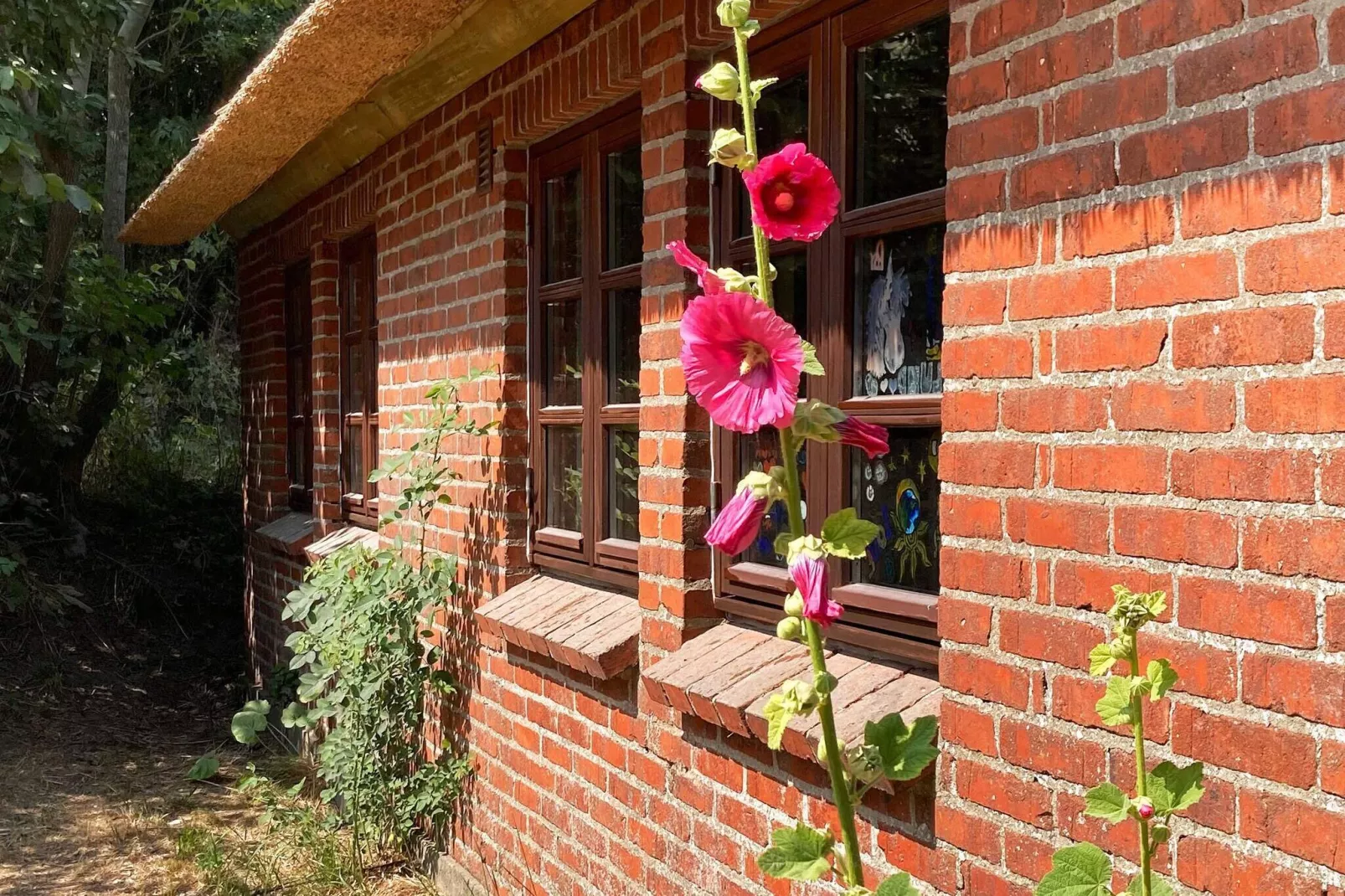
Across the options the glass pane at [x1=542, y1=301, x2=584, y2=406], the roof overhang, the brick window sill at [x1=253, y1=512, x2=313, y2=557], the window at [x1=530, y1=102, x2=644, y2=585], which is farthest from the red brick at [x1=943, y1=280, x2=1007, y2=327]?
the brick window sill at [x1=253, y1=512, x2=313, y2=557]

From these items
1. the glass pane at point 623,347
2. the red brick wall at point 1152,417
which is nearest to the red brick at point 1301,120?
the red brick wall at point 1152,417

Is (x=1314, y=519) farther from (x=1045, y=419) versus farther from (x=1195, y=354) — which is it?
(x=1045, y=419)

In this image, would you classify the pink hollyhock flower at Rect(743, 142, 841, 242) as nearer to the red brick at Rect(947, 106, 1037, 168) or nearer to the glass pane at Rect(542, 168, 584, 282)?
the red brick at Rect(947, 106, 1037, 168)

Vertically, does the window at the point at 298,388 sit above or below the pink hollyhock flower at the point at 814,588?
above

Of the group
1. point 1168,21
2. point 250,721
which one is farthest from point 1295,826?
point 250,721

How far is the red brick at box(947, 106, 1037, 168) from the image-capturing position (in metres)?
2.21

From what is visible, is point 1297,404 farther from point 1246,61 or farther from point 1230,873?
point 1230,873

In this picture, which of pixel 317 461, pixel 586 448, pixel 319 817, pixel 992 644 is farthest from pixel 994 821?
pixel 317 461

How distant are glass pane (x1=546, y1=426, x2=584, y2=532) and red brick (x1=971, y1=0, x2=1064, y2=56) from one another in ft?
7.56

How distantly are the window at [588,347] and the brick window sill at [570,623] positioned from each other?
0.27 ft

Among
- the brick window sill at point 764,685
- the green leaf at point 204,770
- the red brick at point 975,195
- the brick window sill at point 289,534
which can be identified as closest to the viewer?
the red brick at point 975,195

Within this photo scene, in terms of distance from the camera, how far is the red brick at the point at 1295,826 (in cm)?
171

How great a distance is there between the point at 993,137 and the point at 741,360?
965mm

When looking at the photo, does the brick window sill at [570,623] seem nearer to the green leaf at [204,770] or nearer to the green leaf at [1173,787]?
the green leaf at [1173,787]
